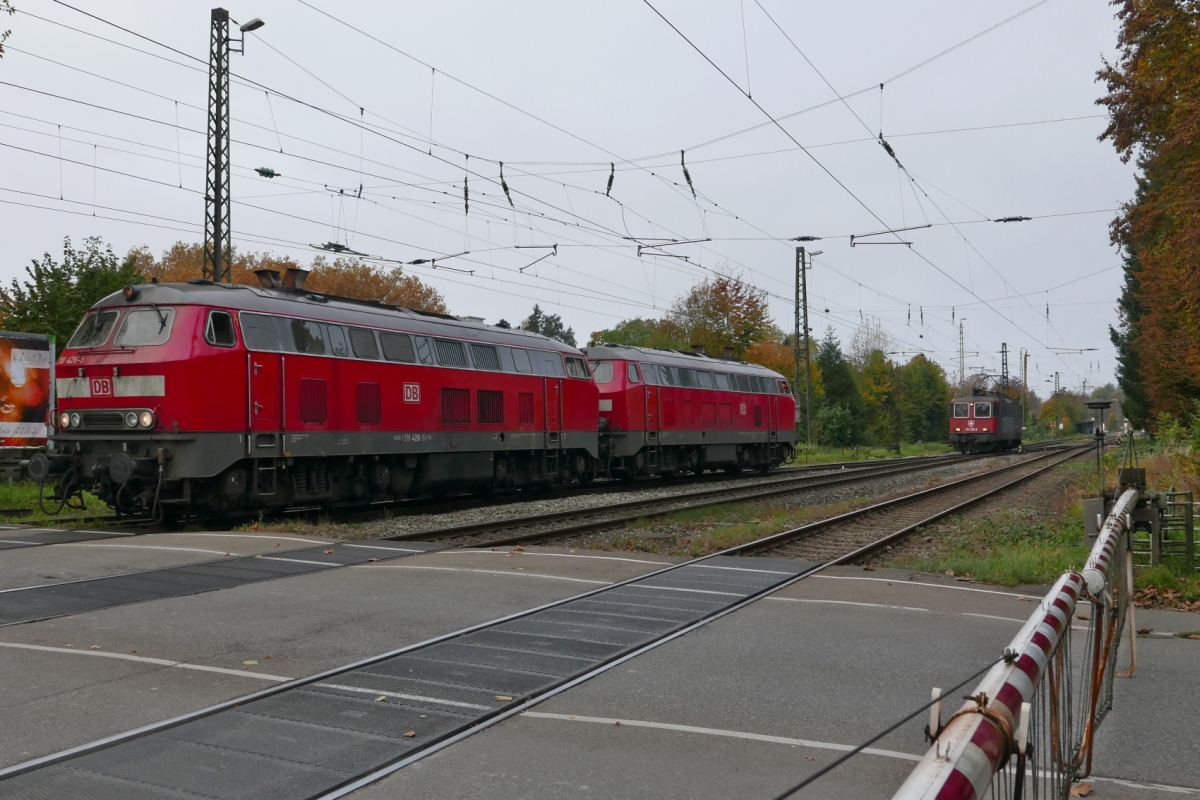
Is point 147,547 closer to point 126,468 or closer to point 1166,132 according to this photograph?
point 126,468

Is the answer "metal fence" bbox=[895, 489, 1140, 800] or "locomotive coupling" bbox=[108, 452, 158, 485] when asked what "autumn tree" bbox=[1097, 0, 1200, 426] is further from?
"locomotive coupling" bbox=[108, 452, 158, 485]

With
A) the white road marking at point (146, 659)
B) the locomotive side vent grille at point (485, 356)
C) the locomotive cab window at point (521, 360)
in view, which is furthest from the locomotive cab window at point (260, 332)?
the white road marking at point (146, 659)

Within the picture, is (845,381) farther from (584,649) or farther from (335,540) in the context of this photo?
(584,649)

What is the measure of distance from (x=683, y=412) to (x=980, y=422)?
30.3 meters

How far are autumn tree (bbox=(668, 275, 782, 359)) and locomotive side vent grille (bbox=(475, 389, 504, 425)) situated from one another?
34.8 meters

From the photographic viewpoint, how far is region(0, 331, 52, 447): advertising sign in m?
20.5

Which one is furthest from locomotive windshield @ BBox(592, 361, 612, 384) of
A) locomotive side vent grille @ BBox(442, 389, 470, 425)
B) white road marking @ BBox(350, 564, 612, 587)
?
white road marking @ BBox(350, 564, 612, 587)

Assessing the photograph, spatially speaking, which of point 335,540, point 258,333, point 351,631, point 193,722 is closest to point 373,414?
point 258,333

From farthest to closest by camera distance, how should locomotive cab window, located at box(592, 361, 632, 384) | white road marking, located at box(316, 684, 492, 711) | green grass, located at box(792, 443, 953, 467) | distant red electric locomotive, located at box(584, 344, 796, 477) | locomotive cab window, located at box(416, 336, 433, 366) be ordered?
green grass, located at box(792, 443, 953, 467), locomotive cab window, located at box(592, 361, 632, 384), distant red electric locomotive, located at box(584, 344, 796, 477), locomotive cab window, located at box(416, 336, 433, 366), white road marking, located at box(316, 684, 492, 711)

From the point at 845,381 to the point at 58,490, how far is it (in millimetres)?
48834

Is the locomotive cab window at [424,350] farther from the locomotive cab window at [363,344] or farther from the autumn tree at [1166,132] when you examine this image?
the autumn tree at [1166,132]

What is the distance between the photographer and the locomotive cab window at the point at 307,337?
15.7 m

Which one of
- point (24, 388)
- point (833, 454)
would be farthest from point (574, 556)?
point (833, 454)

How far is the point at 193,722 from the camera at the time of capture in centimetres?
A: 523
